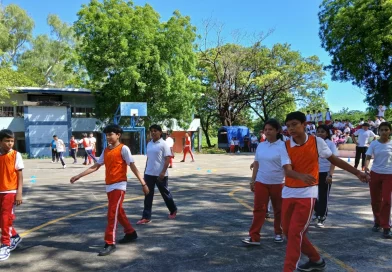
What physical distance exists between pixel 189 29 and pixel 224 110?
992cm

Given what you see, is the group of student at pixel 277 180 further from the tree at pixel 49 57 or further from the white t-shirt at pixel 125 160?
the tree at pixel 49 57

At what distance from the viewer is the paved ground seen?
429cm

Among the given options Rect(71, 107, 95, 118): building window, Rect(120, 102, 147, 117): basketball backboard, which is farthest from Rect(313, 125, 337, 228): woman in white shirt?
Rect(71, 107, 95, 118): building window

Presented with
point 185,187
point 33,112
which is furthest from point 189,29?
point 185,187

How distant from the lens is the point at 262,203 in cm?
489

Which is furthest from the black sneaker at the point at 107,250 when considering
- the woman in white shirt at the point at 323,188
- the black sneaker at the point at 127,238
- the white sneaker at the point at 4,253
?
the woman in white shirt at the point at 323,188

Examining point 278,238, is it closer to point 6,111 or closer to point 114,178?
point 114,178

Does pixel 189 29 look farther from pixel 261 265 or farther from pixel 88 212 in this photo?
pixel 261 265

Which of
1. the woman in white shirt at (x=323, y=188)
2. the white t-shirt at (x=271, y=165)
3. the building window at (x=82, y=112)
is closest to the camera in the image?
the white t-shirt at (x=271, y=165)

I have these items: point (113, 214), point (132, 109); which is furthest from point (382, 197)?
point (132, 109)

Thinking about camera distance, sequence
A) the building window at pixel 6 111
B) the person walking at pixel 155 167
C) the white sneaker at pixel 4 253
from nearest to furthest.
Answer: the white sneaker at pixel 4 253 < the person walking at pixel 155 167 < the building window at pixel 6 111

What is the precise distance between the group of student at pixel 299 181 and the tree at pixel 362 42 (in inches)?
745

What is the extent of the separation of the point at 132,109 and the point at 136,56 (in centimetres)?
425

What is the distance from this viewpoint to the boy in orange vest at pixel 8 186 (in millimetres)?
4637
